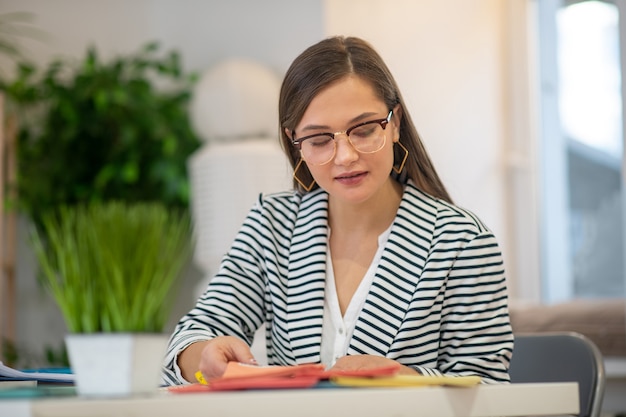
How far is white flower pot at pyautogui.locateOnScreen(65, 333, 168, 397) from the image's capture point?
2.84ft

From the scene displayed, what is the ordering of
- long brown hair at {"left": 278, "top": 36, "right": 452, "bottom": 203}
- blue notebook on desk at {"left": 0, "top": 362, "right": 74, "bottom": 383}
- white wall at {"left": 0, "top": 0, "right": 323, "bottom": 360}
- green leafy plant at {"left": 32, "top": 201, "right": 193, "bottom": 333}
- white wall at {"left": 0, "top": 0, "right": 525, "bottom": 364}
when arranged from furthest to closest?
1. white wall at {"left": 0, "top": 0, "right": 323, "bottom": 360}
2. white wall at {"left": 0, "top": 0, "right": 525, "bottom": 364}
3. green leafy plant at {"left": 32, "top": 201, "right": 193, "bottom": 333}
4. long brown hair at {"left": 278, "top": 36, "right": 452, "bottom": 203}
5. blue notebook on desk at {"left": 0, "top": 362, "right": 74, "bottom": 383}

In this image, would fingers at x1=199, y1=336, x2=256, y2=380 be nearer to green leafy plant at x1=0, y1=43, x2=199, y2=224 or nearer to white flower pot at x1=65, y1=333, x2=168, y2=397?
white flower pot at x1=65, y1=333, x2=168, y2=397

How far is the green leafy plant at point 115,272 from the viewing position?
4020mm

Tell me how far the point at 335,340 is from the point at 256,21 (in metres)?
3.27

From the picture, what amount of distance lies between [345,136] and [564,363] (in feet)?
2.03

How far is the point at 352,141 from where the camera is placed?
1587 millimetres

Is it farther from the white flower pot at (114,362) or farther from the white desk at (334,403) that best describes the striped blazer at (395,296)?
the white flower pot at (114,362)

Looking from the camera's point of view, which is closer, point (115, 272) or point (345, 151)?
point (345, 151)

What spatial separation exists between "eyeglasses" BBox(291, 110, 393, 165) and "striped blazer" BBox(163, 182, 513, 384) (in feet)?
0.59

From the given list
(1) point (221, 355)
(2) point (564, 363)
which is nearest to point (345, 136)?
(1) point (221, 355)

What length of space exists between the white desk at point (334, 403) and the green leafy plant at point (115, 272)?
125 inches

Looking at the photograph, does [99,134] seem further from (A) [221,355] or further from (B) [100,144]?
(A) [221,355]

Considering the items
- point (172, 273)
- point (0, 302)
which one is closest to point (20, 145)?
point (0, 302)

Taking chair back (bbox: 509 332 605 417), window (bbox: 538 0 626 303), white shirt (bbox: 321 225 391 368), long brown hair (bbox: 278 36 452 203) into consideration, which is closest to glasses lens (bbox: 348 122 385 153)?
long brown hair (bbox: 278 36 452 203)
